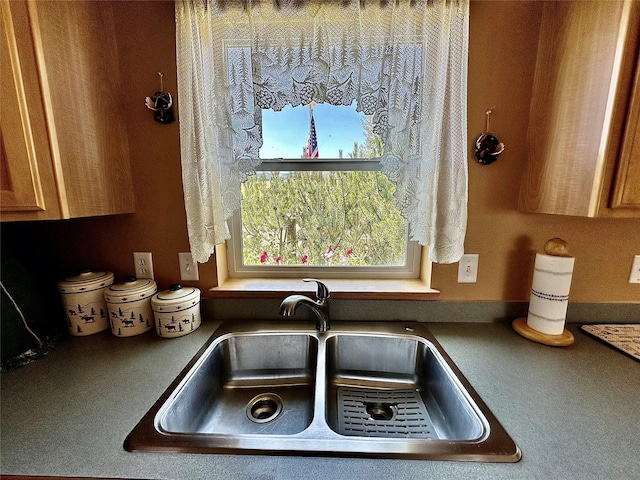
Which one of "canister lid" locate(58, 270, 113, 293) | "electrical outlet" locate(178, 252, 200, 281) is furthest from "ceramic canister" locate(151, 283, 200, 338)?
"canister lid" locate(58, 270, 113, 293)

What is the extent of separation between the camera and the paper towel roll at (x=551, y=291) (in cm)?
87

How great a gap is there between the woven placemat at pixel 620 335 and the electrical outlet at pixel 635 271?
17 cm

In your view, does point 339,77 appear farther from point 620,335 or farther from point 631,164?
point 620,335

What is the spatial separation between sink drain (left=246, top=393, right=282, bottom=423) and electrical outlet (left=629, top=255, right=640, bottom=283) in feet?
4.57

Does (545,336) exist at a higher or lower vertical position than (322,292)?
lower

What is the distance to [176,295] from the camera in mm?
948

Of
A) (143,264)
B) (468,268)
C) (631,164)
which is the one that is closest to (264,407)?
(143,264)

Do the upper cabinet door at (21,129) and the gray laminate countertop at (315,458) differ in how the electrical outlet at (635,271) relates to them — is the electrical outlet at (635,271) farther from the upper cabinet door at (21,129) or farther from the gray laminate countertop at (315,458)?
the upper cabinet door at (21,129)

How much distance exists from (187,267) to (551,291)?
4.38 feet

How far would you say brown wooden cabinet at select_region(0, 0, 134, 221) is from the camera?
657mm

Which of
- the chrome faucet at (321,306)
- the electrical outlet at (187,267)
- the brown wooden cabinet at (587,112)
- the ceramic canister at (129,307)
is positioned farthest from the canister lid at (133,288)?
the brown wooden cabinet at (587,112)

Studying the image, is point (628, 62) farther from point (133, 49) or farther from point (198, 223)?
point (133, 49)

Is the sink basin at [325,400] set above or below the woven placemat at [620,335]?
below

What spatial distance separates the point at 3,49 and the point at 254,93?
23.3 inches
